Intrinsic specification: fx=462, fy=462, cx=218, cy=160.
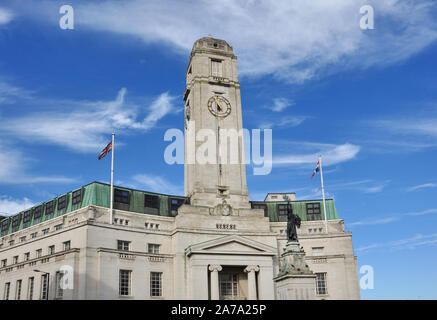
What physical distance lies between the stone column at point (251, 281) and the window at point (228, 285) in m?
2.42

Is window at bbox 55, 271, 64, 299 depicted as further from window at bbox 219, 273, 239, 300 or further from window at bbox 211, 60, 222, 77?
window at bbox 211, 60, 222, 77

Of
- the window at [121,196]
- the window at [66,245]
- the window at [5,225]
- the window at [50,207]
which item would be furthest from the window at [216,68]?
the window at [5,225]

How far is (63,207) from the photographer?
68.1m

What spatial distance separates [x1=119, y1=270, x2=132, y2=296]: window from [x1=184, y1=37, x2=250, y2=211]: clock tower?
15.1m

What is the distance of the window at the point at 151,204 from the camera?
226 feet

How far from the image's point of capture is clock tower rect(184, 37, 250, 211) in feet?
234

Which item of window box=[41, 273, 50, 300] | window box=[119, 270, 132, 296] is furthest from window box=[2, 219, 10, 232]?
window box=[119, 270, 132, 296]

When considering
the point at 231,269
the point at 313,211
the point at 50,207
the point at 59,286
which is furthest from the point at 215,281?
the point at 50,207

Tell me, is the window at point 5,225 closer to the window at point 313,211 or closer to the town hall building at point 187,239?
the town hall building at point 187,239

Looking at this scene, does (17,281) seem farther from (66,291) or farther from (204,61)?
(204,61)

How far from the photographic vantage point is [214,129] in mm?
74625

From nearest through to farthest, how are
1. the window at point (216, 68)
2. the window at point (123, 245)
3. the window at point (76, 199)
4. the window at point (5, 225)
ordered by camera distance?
the window at point (123, 245) → the window at point (76, 199) → the window at point (5, 225) → the window at point (216, 68)
